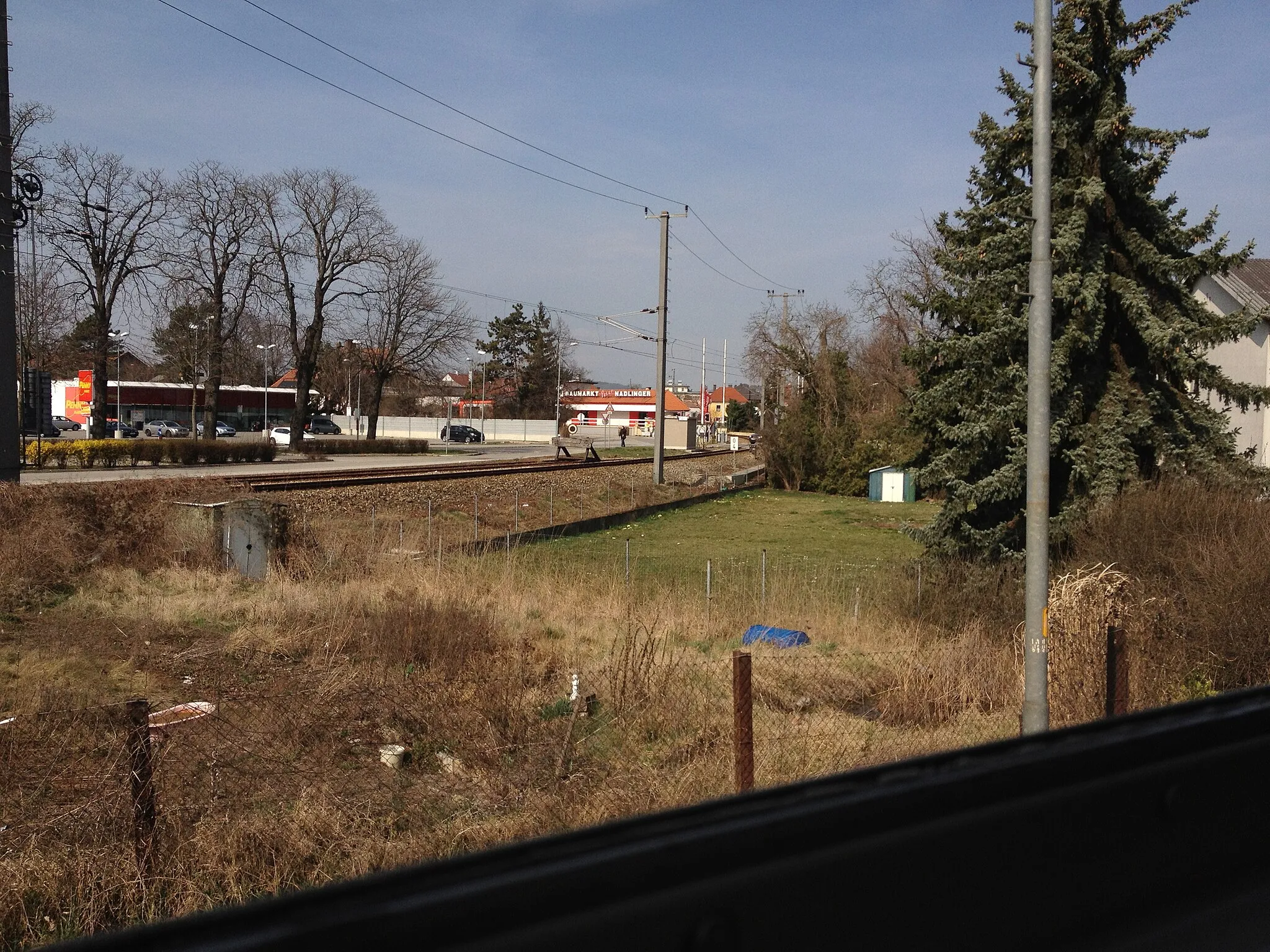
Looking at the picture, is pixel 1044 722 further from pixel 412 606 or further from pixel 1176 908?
pixel 412 606

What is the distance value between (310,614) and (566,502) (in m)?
20.2

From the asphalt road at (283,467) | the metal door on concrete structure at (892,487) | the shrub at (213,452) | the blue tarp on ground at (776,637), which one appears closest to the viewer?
the blue tarp on ground at (776,637)

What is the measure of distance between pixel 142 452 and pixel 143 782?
40.3 metres

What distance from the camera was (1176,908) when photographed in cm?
258

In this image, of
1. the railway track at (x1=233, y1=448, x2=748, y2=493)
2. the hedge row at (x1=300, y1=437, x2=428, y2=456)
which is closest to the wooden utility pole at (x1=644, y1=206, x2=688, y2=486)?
Answer: the railway track at (x1=233, y1=448, x2=748, y2=493)

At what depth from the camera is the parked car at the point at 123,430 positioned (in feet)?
214

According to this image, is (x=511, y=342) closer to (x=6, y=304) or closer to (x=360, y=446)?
(x=360, y=446)

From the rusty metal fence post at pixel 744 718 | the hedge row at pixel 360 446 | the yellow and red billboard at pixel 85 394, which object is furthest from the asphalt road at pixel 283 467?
the rusty metal fence post at pixel 744 718

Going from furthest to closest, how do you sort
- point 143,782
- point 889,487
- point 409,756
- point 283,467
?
point 889,487
point 283,467
point 409,756
point 143,782

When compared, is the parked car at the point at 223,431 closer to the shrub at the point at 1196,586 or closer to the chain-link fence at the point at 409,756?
the chain-link fence at the point at 409,756

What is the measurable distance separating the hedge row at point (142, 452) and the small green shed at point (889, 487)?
27199mm

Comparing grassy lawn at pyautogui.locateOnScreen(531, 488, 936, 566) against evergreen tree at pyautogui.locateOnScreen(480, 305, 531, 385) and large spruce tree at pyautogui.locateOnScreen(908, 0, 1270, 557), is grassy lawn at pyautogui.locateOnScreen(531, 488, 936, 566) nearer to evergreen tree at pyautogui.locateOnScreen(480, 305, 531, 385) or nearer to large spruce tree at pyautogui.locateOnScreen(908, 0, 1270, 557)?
large spruce tree at pyautogui.locateOnScreen(908, 0, 1270, 557)

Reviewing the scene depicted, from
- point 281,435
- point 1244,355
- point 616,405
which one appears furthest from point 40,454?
point 616,405

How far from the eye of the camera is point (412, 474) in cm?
3834
